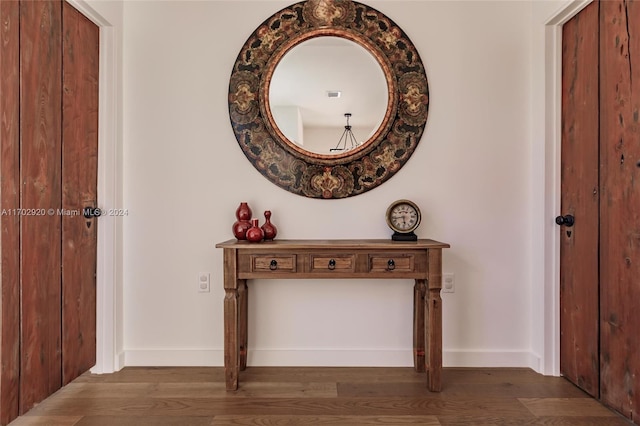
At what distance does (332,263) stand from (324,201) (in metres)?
0.50

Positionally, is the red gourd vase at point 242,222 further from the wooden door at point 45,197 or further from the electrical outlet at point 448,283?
the electrical outlet at point 448,283

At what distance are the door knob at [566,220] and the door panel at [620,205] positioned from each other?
23cm

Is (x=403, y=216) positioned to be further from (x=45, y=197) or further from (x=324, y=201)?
(x=45, y=197)

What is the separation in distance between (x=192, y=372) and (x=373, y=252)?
1.32 meters

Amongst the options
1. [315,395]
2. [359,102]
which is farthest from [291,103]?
[315,395]

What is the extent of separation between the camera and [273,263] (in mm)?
2072

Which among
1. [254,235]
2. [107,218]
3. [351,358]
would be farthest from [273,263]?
[107,218]

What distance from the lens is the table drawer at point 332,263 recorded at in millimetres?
2068

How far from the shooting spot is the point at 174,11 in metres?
2.43

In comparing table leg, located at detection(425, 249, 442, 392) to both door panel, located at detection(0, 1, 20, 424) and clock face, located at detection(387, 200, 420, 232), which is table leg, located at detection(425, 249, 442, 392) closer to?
clock face, located at detection(387, 200, 420, 232)

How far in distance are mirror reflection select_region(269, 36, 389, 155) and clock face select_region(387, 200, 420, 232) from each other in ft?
1.52

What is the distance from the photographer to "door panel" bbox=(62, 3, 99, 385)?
209 cm

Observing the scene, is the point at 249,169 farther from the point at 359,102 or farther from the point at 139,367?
the point at 139,367

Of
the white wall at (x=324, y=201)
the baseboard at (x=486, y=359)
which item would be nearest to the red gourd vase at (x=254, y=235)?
the white wall at (x=324, y=201)
